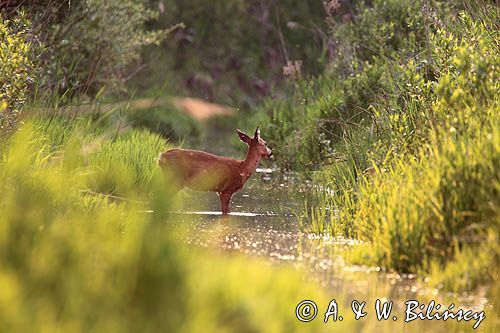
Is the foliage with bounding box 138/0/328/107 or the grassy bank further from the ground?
the foliage with bounding box 138/0/328/107

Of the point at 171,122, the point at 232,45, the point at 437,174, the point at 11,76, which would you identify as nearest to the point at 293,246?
the point at 437,174

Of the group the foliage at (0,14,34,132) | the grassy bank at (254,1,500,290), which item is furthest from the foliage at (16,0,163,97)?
the grassy bank at (254,1,500,290)

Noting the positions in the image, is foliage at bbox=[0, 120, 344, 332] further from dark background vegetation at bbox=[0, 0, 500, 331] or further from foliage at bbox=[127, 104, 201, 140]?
foliage at bbox=[127, 104, 201, 140]

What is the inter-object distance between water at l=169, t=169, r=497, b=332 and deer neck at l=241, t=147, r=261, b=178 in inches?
17.2

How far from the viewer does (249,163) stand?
39.6ft

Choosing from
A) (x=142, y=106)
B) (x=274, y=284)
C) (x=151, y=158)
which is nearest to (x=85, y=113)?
(x=151, y=158)

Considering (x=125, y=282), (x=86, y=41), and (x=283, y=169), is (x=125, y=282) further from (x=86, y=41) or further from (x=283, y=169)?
(x=86, y=41)

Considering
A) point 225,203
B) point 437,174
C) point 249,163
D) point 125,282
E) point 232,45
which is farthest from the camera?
point 232,45

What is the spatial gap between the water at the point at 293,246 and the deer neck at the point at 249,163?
17.2 inches

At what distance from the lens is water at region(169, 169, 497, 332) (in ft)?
24.2

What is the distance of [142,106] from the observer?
67.7ft

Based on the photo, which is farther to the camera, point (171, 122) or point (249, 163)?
point (171, 122)

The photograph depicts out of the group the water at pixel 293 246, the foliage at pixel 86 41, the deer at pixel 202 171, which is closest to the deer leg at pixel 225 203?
the deer at pixel 202 171

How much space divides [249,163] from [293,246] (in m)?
2.65
